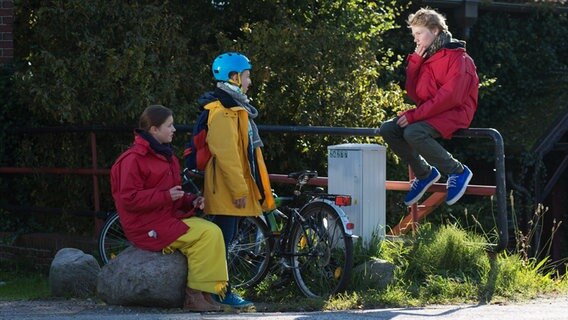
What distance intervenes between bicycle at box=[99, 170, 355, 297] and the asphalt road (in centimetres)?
61

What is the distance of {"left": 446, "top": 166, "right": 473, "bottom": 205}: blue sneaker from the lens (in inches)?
294

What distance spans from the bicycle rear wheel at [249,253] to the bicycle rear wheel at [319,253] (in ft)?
0.80

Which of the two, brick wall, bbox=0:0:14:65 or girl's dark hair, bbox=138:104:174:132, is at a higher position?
brick wall, bbox=0:0:14:65

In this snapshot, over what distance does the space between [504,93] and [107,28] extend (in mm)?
9085

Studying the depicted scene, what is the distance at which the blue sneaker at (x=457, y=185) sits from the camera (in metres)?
7.46

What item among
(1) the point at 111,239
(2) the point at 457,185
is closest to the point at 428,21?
(2) the point at 457,185

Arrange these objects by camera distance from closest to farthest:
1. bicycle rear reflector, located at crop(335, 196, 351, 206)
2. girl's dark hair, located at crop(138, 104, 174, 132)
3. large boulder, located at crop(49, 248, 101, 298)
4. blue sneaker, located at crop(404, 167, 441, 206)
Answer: girl's dark hair, located at crop(138, 104, 174, 132) → bicycle rear reflector, located at crop(335, 196, 351, 206) → blue sneaker, located at crop(404, 167, 441, 206) → large boulder, located at crop(49, 248, 101, 298)

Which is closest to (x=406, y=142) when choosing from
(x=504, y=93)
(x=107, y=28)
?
(x=107, y=28)

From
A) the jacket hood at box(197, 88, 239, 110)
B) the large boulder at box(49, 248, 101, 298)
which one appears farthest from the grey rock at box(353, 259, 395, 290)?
the large boulder at box(49, 248, 101, 298)

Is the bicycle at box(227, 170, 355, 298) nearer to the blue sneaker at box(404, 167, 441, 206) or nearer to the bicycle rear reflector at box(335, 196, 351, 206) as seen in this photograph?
the bicycle rear reflector at box(335, 196, 351, 206)

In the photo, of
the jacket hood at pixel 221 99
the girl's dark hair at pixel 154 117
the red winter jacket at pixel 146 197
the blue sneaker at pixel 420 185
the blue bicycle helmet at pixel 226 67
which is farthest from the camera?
the blue sneaker at pixel 420 185

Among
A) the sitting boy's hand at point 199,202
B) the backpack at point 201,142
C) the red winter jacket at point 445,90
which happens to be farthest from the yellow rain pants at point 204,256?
the red winter jacket at point 445,90

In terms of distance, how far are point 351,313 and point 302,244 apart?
1038 mm

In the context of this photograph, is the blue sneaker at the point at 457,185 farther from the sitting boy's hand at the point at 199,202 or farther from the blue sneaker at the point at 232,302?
the sitting boy's hand at the point at 199,202
